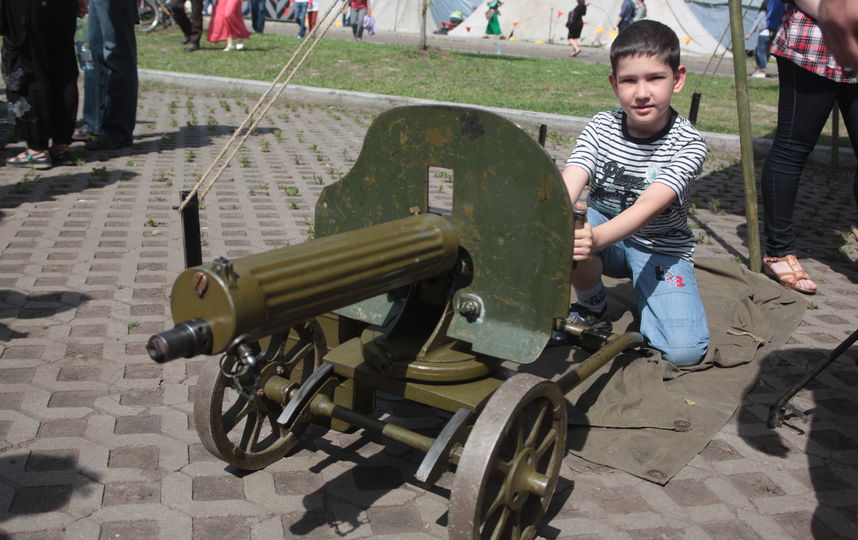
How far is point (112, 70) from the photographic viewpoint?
7.46 meters

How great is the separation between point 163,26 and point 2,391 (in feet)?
64.9

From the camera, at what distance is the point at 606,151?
141 inches

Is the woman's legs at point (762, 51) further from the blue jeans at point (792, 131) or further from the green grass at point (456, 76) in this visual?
the blue jeans at point (792, 131)

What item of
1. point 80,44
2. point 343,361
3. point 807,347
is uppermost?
point 80,44

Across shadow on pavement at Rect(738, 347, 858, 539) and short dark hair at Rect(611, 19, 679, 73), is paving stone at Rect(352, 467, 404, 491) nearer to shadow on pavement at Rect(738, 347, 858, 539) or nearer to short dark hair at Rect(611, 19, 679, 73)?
shadow on pavement at Rect(738, 347, 858, 539)

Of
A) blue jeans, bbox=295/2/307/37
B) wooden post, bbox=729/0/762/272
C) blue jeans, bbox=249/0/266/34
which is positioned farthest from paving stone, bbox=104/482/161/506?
blue jeans, bbox=249/0/266/34

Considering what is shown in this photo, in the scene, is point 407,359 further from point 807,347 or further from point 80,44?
point 80,44

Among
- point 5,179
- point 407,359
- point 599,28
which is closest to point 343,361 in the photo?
point 407,359

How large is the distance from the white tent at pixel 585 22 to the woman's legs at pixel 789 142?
2146cm

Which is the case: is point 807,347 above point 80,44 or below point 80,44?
below

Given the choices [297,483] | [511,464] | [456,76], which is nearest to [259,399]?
[297,483]

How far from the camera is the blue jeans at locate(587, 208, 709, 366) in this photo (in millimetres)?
3684

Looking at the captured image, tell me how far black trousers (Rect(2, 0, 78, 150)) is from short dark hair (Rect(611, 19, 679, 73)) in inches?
195

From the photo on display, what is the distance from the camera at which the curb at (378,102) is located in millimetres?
9383
